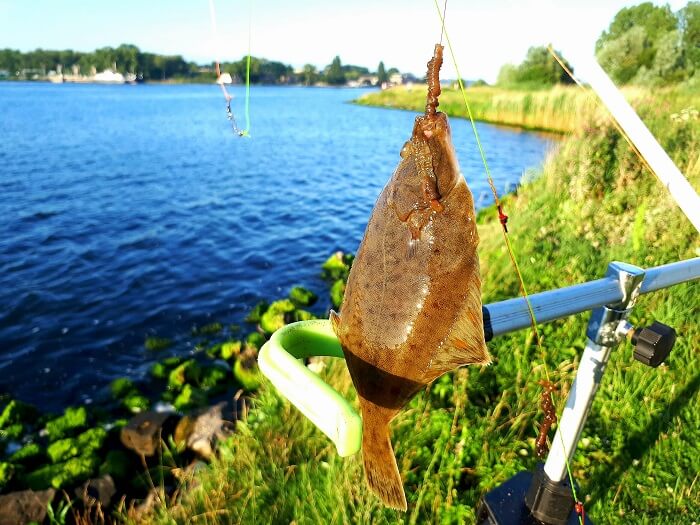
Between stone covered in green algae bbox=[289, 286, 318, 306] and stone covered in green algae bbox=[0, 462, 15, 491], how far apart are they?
22.1 feet

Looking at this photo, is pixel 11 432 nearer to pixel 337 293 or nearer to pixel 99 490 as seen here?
pixel 99 490

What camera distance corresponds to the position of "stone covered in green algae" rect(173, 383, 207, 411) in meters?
8.71

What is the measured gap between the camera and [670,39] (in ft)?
76.3

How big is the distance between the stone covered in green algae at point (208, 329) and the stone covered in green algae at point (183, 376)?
6.00 ft

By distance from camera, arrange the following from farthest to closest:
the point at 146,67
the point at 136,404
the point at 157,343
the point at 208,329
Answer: the point at 146,67
the point at 208,329
the point at 157,343
the point at 136,404

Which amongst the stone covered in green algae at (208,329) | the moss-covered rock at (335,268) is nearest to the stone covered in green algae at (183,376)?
the stone covered in green algae at (208,329)

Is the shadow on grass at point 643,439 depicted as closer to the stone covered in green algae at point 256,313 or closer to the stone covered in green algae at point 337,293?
the stone covered in green algae at point 337,293

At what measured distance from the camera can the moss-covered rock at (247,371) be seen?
901cm

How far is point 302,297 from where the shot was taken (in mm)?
12391

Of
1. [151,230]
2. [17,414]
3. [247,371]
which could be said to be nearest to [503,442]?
[247,371]

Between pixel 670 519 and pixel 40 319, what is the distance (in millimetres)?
12622

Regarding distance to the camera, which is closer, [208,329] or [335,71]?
[208,329]

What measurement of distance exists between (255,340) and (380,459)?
920 centimetres

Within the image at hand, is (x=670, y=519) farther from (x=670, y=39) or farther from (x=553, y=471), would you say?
(x=670, y=39)
